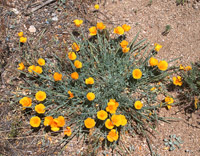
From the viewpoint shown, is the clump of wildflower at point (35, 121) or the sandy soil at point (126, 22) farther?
the sandy soil at point (126, 22)

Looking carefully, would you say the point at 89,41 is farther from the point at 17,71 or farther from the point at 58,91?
the point at 17,71

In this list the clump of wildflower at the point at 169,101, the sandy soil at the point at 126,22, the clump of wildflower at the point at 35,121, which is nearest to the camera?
the clump of wildflower at the point at 35,121

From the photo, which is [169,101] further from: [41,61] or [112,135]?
[41,61]

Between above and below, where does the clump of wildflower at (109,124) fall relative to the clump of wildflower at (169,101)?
below

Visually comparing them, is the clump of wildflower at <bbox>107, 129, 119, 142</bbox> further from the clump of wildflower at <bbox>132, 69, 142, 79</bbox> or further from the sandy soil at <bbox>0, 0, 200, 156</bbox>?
the clump of wildflower at <bbox>132, 69, 142, 79</bbox>

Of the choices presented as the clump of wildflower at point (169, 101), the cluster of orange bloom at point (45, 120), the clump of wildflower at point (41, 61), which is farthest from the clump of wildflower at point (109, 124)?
the clump of wildflower at point (41, 61)

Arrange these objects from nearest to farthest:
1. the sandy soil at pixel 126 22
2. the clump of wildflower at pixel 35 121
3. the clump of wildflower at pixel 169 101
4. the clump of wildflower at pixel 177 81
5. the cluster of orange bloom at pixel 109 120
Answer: the cluster of orange bloom at pixel 109 120, the clump of wildflower at pixel 35 121, the clump of wildflower at pixel 169 101, the clump of wildflower at pixel 177 81, the sandy soil at pixel 126 22

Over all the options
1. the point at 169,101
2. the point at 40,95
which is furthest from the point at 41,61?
the point at 169,101

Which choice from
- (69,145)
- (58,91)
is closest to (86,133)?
(69,145)

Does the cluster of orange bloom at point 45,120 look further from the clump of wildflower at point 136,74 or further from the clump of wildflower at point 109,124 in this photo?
the clump of wildflower at point 136,74

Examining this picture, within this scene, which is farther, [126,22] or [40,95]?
[126,22]

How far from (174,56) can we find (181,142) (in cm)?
129

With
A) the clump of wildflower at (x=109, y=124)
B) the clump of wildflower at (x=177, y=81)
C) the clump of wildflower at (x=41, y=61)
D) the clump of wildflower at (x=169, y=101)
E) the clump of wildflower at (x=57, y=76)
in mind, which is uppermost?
the clump of wildflower at (x=177, y=81)

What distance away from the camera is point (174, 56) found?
307cm
